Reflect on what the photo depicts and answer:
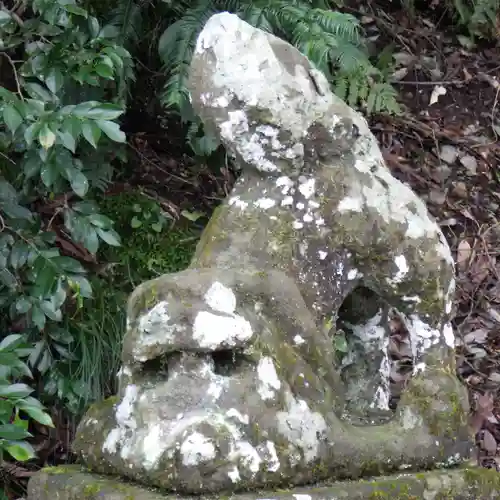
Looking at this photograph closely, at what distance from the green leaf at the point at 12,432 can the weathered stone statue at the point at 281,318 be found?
151mm

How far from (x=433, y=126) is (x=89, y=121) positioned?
2683 millimetres

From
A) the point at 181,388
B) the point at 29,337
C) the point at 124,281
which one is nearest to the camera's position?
the point at 181,388

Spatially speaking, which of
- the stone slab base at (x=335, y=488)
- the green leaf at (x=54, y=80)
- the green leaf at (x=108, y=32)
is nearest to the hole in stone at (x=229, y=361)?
A: the stone slab base at (x=335, y=488)

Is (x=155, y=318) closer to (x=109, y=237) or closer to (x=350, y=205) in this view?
(x=350, y=205)

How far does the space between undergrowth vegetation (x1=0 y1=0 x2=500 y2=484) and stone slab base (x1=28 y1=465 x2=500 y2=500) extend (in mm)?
168

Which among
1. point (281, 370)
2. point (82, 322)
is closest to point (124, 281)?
point (82, 322)

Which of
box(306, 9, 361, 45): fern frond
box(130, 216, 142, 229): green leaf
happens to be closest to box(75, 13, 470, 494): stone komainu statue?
box(306, 9, 361, 45): fern frond

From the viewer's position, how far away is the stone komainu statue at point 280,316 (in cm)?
150

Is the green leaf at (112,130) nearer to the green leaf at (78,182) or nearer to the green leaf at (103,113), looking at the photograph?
the green leaf at (103,113)

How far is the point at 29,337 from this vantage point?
2889 mm

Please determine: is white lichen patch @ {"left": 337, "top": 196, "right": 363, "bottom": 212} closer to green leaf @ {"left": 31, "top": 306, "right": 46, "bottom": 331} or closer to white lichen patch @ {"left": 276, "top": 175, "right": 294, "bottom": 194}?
white lichen patch @ {"left": 276, "top": 175, "right": 294, "bottom": 194}

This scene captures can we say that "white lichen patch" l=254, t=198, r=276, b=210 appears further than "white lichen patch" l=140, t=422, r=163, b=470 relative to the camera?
Yes

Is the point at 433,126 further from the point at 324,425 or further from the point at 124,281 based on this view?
the point at 324,425

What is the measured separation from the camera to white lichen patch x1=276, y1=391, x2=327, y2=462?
5.02 feet
